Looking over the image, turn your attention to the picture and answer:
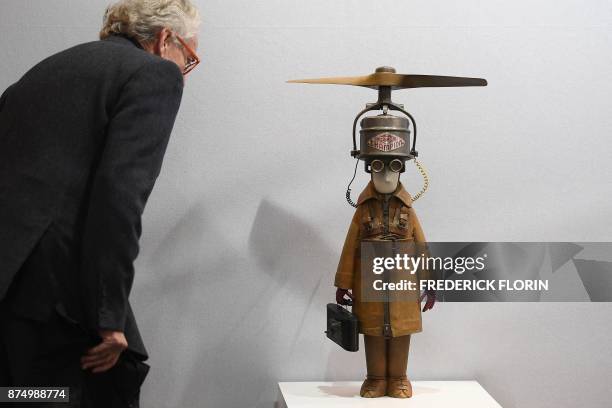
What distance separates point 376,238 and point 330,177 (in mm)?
388

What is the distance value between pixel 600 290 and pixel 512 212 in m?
0.39

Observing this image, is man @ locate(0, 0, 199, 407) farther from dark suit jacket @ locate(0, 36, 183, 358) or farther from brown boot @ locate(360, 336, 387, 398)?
brown boot @ locate(360, 336, 387, 398)

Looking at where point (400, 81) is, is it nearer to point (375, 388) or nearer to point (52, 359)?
point (375, 388)

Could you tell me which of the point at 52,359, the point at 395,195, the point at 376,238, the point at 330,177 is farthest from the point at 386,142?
the point at 52,359

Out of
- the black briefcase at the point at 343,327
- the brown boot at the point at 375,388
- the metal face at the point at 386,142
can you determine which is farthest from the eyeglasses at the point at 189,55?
the brown boot at the point at 375,388

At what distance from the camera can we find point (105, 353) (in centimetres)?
165

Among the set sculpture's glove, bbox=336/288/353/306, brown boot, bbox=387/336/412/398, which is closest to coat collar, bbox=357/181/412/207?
sculpture's glove, bbox=336/288/353/306

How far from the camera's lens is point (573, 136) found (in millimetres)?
2699

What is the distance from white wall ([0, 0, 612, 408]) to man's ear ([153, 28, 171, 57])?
715 mm

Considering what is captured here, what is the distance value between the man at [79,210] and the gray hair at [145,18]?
13 cm

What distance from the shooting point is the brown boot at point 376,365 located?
93.0 inches

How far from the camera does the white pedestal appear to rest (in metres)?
2.33

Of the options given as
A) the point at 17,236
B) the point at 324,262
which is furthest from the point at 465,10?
the point at 17,236

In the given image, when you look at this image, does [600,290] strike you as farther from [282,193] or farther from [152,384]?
[152,384]
